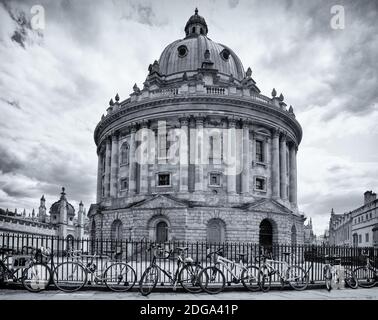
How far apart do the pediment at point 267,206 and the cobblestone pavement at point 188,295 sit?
20.2 meters

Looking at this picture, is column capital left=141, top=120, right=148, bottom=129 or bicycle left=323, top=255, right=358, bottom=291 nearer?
bicycle left=323, top=255, right=358, bottom=291

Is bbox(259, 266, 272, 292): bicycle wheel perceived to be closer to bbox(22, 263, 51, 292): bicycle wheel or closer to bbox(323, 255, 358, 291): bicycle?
bbox(323, 255, 358, 291): bicycle

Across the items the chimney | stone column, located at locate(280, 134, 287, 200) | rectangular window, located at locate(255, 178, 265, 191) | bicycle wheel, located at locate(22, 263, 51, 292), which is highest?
stone column, located at locate(280, 134, 287, 200)

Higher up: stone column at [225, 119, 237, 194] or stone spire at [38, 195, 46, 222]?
stone column at [225, 119, 237, 194]

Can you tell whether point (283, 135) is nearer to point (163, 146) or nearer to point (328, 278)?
point (163, 146)

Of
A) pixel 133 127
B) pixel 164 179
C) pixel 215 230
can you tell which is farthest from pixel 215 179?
pixel 133 127

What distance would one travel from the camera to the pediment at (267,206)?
33.0m

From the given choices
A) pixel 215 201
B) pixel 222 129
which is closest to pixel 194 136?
pixel 222 129

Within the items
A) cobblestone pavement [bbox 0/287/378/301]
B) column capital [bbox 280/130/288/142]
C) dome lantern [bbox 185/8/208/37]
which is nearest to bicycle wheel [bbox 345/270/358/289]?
cobblestone pavement [bbox 0/287/378/301]

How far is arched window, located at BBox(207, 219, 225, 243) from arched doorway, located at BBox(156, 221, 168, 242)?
387 cm

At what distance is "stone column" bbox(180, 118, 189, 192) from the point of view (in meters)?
33.7

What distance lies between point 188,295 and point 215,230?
2164 cm

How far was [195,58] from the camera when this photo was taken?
→ 44219 mm

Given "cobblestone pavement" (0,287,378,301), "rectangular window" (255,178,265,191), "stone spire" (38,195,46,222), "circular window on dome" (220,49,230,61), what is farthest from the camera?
"stone spire" (38,195,46,222)
